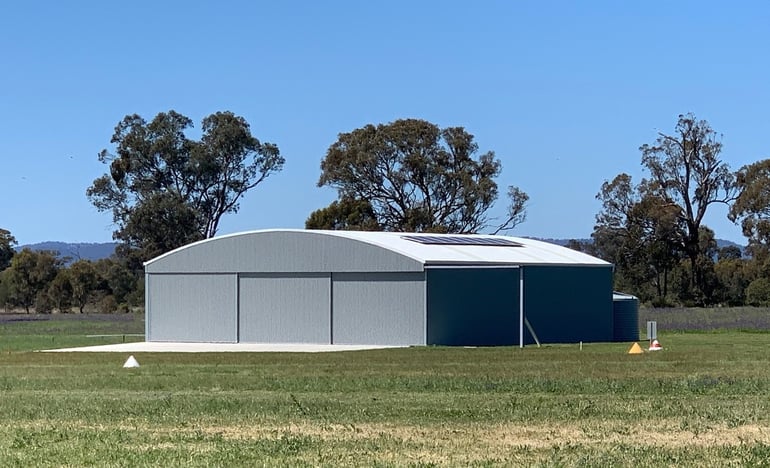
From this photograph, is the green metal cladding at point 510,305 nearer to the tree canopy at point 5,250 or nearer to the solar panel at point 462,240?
the solar panel at point 462,240

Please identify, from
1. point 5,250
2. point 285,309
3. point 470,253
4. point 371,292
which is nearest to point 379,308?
point 371,292

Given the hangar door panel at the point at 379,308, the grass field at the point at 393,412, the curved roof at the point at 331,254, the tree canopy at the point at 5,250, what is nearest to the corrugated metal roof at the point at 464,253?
A: the curved roof at the point at 331,254

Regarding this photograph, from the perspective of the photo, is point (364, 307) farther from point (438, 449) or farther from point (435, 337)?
point (438, 449)

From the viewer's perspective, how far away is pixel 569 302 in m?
49.5

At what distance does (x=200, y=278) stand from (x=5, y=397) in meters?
27.3

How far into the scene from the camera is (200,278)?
165ft

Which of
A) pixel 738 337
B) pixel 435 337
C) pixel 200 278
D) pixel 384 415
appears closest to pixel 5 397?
pixel 384 415

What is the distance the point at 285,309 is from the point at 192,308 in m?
4.43

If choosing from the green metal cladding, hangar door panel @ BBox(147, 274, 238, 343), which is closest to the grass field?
the green metal cladding

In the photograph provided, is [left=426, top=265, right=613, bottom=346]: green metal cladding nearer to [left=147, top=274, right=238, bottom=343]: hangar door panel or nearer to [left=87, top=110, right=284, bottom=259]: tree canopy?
[left=147, top=274, right=238, bottom=343]: hangar door panel

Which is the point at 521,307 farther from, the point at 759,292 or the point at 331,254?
the point at 759,292

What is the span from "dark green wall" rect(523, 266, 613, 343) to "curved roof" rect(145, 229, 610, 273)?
0.46 m

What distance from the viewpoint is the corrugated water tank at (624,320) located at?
51.7m

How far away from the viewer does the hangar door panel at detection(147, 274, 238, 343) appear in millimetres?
49500
